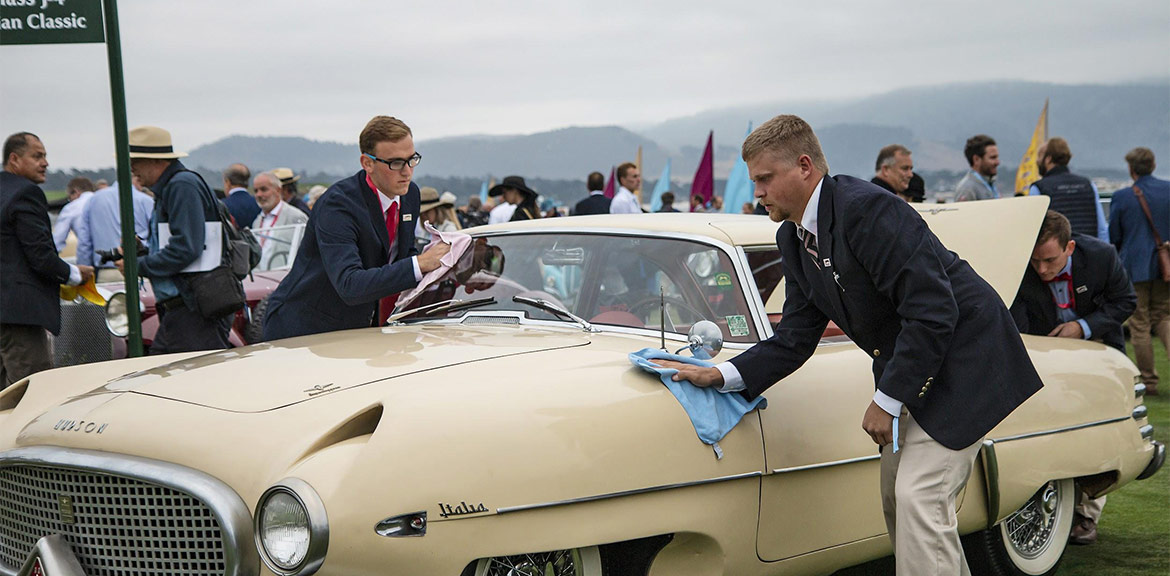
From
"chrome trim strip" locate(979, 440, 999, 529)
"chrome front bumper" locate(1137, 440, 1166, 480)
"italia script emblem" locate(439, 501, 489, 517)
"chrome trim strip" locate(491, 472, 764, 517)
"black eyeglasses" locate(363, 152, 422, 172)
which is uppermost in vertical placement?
"black eyeglasses" locate(363, 152, 422, 172)

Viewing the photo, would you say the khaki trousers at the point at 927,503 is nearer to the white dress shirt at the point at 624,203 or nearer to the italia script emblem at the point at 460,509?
the italia script emblem at the point at 460,509

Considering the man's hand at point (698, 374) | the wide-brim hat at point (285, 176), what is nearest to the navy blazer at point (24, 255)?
the man's hand at point (698, 374)

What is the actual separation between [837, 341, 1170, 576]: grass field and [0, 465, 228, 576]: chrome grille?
282 cm

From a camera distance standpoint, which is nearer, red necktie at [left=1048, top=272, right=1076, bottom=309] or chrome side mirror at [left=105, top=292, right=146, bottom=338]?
red necktie at [left=1048, top=272, right=1076, bottom=309]

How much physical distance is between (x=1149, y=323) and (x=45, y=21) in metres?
8.42

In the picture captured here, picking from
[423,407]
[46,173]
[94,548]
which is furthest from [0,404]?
[46,173]

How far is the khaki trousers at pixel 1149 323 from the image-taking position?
9062 millimetres

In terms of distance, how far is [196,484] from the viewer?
111 inches

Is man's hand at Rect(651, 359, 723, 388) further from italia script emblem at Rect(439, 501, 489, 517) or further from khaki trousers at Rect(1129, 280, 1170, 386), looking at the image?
khaki trousers at Rect(1129, 280, 1170, 386)

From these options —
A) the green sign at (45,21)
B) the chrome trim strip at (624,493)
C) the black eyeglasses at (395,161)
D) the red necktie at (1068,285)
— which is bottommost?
the chrome trim strip at (624,493)

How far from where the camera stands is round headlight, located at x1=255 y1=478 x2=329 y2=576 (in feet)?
8.78

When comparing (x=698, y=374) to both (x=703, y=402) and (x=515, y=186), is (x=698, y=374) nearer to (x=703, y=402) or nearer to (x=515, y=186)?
(x=703, y=402)

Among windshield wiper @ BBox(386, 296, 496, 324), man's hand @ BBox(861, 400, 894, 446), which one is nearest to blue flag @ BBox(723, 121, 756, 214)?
windshield wiper @ BBox(386, 296, 496, 324)

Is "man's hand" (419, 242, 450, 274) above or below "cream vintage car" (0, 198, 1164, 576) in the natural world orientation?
above
